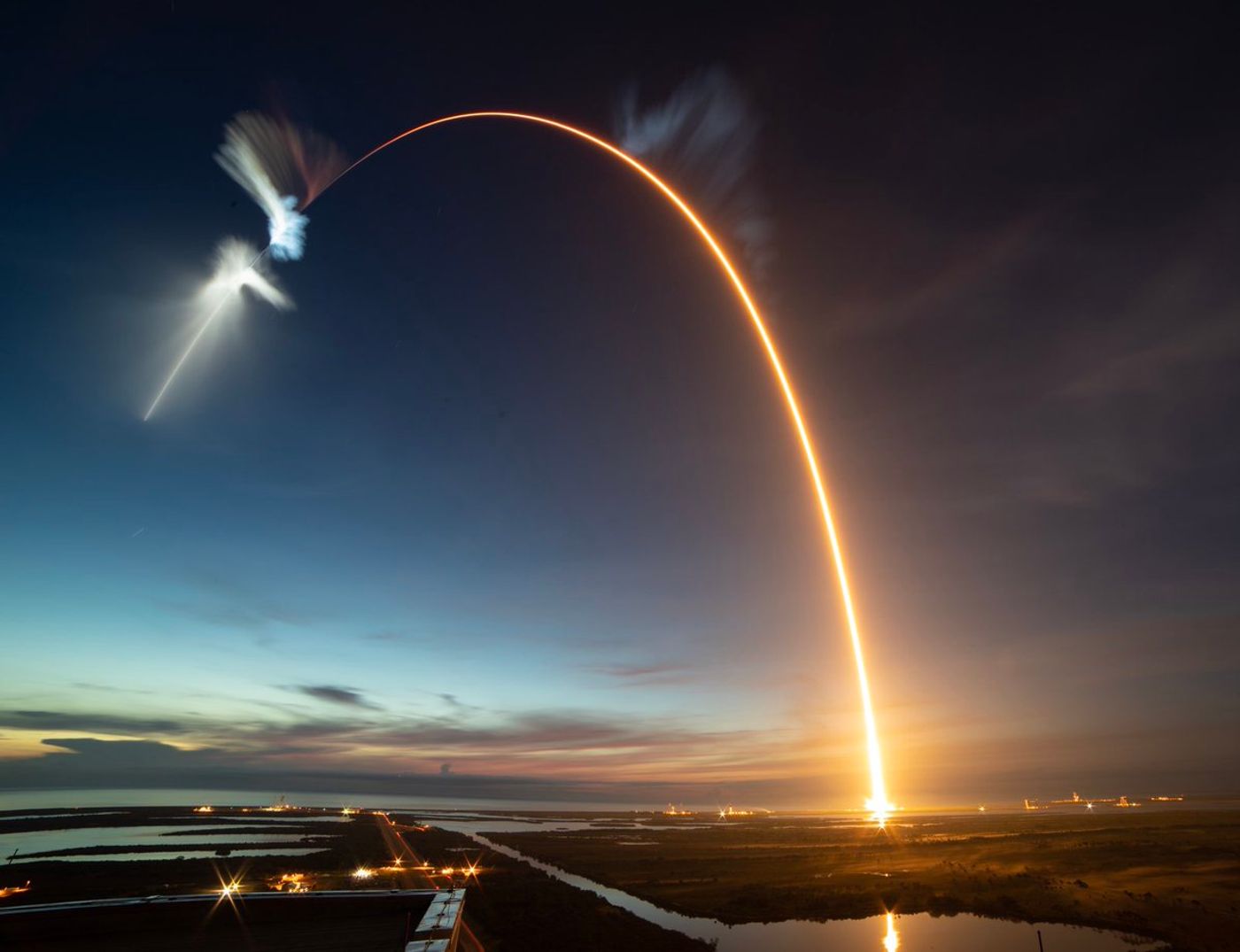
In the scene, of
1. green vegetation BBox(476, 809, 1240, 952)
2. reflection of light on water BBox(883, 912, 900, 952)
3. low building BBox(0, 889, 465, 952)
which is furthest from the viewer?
green vegetation BBox(476, 809, 1240, 952)

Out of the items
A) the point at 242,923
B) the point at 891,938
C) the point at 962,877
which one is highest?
the point at 242,923

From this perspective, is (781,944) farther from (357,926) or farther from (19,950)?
(19,950)

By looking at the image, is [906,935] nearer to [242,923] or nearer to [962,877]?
[962,877]

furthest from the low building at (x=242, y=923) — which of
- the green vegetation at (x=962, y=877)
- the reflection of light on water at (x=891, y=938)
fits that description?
the green vegetation at (x=962, y=877)

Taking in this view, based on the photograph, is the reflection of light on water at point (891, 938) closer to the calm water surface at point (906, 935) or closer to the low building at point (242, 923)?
the calm water surface at point (906, 935)

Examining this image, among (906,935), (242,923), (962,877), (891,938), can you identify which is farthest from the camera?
(962,877)

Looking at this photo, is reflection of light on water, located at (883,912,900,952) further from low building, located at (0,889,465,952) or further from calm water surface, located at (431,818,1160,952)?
low building, located at (0,889,465,952)

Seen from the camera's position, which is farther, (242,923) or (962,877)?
(962,877)

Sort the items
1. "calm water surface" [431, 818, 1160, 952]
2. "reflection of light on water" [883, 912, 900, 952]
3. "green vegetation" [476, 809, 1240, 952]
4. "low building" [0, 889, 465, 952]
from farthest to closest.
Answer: "green vegetation" [476, 809, 1240, 952] < "reflection of light on water" [883, 912, 900, 952] < "calm water surface" [431, 818, 1160, 952] < "low building" [0, 889, 465, 952]

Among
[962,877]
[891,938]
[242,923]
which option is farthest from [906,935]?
[242,923]

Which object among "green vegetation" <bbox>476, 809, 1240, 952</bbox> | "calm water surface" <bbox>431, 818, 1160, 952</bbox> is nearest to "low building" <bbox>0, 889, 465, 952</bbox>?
"calm water surface" <bbox>431, 818, 1160, 952</bbox>
